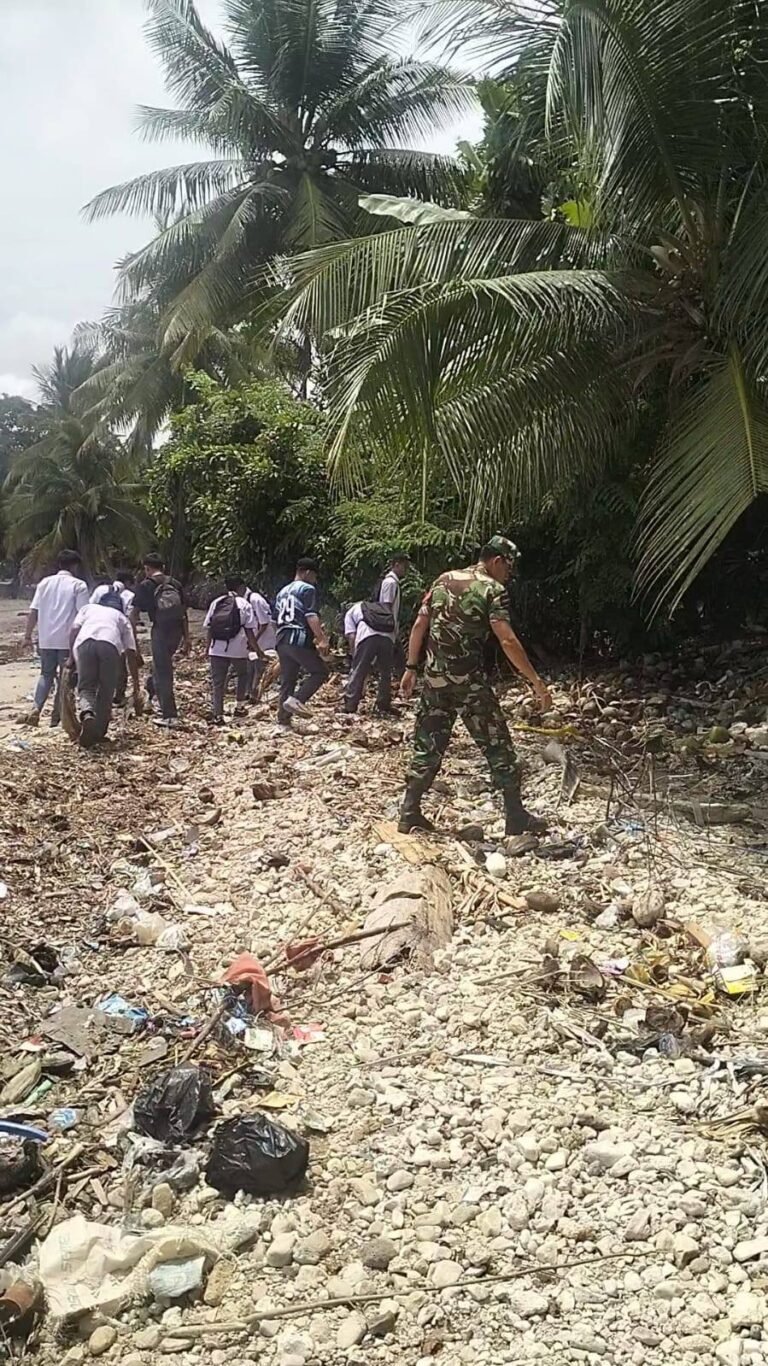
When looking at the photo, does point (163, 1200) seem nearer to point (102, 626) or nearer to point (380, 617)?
point (102, 626)

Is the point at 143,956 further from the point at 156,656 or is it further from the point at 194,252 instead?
the point at 194,252

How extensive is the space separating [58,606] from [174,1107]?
665 centimetres

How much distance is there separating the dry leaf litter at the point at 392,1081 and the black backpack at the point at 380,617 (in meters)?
3.05

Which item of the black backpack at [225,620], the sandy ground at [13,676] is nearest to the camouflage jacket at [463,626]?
the black backpack at [225,620]

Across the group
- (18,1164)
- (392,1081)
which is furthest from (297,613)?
(18,1164)

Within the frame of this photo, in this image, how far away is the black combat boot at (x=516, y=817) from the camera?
18.5ft

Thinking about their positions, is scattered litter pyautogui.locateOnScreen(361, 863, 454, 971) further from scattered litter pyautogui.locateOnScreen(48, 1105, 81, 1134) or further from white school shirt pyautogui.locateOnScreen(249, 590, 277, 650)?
white school shirt pyautogui.locateOnScreen(249, 590, 277, 650)

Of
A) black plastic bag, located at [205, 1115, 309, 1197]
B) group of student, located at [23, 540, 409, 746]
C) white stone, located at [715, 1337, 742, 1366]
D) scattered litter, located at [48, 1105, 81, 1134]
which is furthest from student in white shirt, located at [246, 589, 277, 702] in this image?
white stone, located at [715, 1337, 742, 1366]

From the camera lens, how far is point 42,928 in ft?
16.4

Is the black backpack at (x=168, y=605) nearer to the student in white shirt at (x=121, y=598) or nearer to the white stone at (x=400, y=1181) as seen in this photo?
the student in white shirt at (x=121, y=598)

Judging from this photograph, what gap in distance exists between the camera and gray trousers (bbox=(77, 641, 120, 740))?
27.1ft

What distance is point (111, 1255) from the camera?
275 cm

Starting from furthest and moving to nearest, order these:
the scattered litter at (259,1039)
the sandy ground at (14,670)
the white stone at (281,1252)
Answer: the sandy ground at (14,670), the scattered litter at (259,1039), the white stone at (281,1252)

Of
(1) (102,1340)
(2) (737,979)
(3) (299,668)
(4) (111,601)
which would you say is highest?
(4) (111,601)
